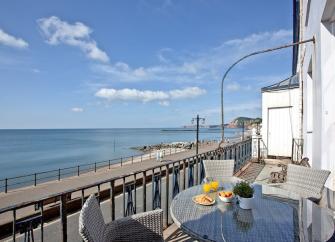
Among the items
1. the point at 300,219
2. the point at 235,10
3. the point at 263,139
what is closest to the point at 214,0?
the point at 235,10

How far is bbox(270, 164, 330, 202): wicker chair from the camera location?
2775mm

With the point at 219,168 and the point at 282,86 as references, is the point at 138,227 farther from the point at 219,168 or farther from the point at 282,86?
the point at 282,86

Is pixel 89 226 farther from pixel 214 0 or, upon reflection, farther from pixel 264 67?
pixel 264 67

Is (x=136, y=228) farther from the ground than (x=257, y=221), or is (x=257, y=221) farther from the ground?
(x=257, y=221)

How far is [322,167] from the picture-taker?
10.8 feet

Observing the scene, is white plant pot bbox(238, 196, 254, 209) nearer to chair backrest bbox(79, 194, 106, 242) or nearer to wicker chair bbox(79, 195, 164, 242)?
wicker chair bbox(79, 195, 164, 242)

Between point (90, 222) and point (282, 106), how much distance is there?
8477mm

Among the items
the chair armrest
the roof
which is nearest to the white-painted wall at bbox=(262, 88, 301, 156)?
the roof

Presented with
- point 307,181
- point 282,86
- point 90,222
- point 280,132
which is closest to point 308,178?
point 307,181

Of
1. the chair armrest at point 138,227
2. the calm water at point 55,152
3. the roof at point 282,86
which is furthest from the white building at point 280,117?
the calm water at point 55,152

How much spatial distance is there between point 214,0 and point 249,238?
8.49m

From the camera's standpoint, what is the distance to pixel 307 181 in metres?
2.96

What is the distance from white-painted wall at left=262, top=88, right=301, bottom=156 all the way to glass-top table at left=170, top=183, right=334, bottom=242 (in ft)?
21.4

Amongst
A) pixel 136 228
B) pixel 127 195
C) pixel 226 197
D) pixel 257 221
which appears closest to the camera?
pixel 257 221
